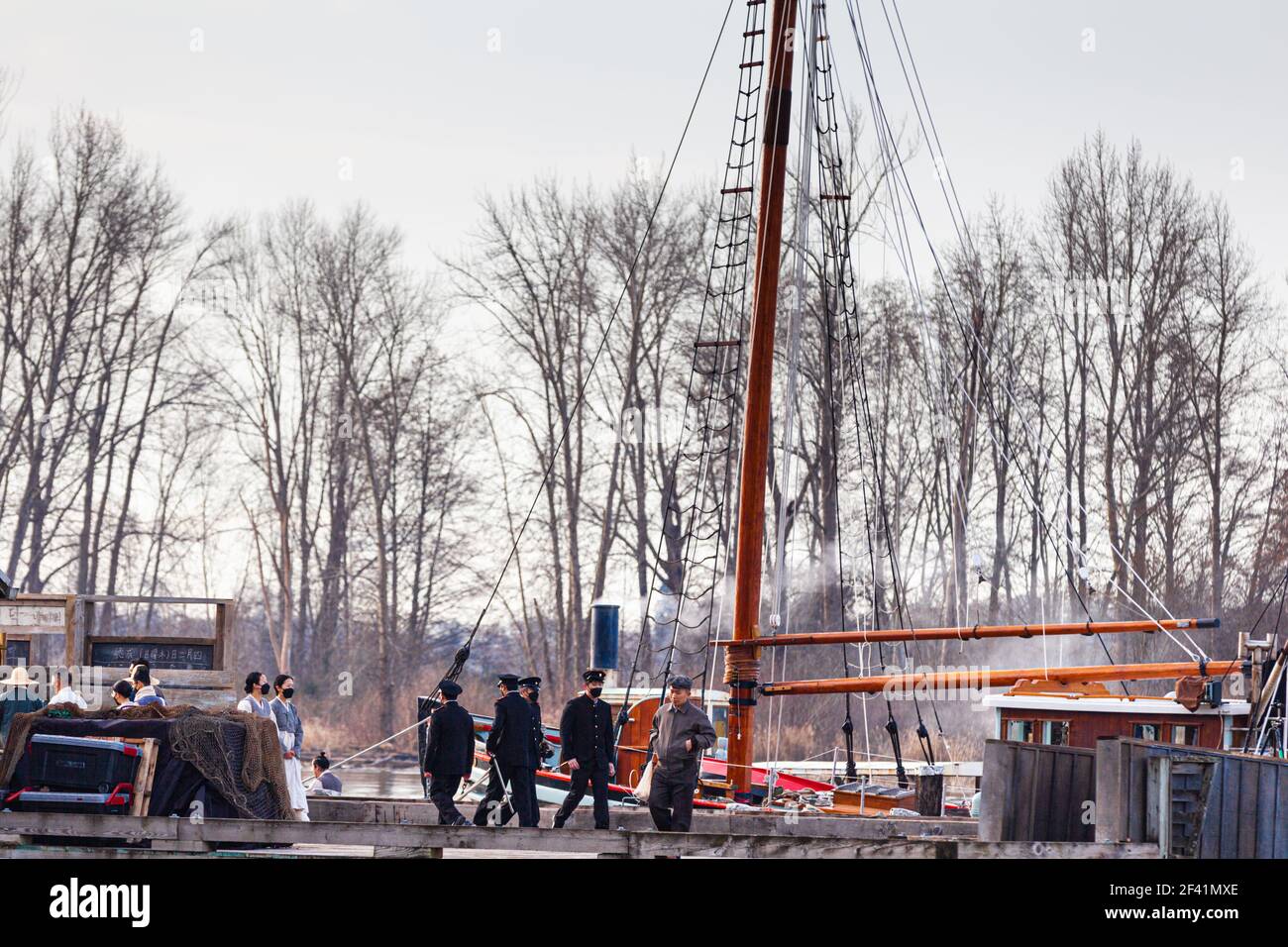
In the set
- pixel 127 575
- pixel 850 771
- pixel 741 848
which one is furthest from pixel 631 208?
pixel 741 848

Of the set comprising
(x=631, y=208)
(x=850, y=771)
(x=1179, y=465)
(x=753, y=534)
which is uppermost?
(x=631, y=208)

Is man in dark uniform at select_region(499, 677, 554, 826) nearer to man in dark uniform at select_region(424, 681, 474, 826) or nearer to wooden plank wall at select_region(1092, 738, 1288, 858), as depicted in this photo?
man in dark uniform at select_region(424, 681, 474, 826)

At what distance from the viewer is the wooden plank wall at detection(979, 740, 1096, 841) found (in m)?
14.5

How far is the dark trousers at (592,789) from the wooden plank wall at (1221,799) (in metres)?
5.38

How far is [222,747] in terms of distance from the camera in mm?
13758

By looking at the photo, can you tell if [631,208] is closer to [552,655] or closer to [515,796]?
[552,655]

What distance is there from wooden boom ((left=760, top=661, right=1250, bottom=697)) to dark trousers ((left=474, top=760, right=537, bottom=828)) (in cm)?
610

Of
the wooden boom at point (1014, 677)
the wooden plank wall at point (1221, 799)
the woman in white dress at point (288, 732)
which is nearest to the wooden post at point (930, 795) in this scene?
the wooden boom at point (1014, 677)

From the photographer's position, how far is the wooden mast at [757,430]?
2255 centimetres

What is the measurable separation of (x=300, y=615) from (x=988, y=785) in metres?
39.9

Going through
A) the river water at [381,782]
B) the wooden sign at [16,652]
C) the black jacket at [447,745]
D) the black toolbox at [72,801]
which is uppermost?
the wooden sign at [16,652]

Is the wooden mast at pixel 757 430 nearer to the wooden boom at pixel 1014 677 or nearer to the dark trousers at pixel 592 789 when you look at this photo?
the wooden boom at pixel 1014 677

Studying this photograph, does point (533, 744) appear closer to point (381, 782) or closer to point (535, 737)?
point (535, 737)

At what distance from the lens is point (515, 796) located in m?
16.4
